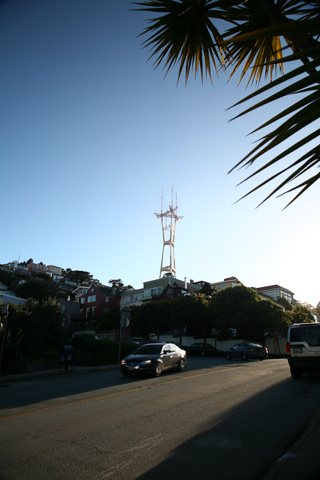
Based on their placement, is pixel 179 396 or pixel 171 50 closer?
pixel 171 50

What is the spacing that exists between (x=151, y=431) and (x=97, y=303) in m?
61.7

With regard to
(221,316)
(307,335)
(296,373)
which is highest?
(221,316)

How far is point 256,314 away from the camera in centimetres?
3744

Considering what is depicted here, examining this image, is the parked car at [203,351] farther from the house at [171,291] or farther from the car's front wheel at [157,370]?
the house at [171,291]

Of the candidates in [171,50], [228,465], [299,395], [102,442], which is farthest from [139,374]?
[171,50]

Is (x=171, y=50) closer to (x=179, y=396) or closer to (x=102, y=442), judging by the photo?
(x=102, y=442)

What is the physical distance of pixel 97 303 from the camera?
6531cm

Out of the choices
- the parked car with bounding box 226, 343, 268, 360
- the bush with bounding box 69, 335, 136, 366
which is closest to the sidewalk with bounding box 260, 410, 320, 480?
the bush with bounding box 69, 335, 136, 366

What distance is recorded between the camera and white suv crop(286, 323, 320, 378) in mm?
10828

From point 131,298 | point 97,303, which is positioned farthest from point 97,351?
point 131,298

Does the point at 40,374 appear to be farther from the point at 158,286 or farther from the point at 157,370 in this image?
the point at 158,286

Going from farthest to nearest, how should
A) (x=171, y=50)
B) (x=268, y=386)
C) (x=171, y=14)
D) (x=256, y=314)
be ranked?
(x=256, y=314)
(x=268, y=386)
(x=171, y=50)
(x=171, y=14)

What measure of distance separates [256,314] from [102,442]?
115ft

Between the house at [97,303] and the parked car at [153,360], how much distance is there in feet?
167
